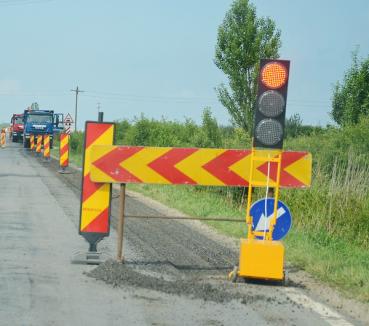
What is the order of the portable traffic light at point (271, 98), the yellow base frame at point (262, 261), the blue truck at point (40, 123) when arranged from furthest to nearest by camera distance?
the blue truck at point (40, 123), the portable traffic light at point (271, 98), the yellow base frame at point (262, 261)

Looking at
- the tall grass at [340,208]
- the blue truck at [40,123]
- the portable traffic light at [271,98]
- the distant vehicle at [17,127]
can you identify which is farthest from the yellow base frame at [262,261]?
the distant vehicle at [17,127]

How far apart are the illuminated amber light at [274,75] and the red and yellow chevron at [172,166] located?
975 millimetres

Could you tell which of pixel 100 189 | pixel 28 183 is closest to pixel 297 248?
pixel 100 189

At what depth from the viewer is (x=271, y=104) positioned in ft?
27.9

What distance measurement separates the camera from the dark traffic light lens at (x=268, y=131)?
8539 millimetres

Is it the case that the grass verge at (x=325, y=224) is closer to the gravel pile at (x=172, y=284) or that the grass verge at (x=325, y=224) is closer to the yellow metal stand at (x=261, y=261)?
the yellow metal stand at (x=261, y=261)

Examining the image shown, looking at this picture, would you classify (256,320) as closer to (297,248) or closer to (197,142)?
(297,248)

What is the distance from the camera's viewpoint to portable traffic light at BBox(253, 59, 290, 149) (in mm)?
8500

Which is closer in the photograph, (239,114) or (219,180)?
(219,180)

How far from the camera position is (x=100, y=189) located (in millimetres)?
9328

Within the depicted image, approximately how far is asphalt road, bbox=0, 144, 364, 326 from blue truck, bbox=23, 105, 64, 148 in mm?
45919

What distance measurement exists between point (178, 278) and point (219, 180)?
131cm

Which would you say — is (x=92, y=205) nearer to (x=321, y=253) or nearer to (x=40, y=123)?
(x=321, y=253)

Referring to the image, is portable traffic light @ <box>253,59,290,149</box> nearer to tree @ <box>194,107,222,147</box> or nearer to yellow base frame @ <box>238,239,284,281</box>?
yellow base frame @ <box>238,239,284,281</box>
